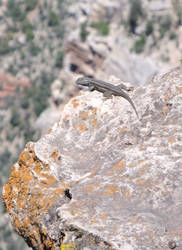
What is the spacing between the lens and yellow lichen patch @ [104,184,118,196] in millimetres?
4328

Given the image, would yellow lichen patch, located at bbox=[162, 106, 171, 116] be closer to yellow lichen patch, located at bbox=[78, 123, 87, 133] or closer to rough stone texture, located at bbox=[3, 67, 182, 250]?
rough stone texture, located at bbox=[3, 67, 182, 250]

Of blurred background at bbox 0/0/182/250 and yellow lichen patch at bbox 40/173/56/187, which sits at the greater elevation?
blurred background at bbox 0/0/182/250

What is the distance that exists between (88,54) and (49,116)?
13.2ft

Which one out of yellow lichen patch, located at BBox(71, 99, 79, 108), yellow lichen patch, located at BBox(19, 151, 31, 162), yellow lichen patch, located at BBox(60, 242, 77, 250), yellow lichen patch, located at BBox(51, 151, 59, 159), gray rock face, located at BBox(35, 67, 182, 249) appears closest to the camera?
yellow lichen patch, located at BBox(60, 242, 77, 250)

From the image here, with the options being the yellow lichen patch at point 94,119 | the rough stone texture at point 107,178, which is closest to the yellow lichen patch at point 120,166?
the rough stone texture at point 107,178

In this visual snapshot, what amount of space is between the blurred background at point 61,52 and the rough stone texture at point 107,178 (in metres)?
13.6

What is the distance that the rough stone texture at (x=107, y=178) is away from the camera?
388 centimetres

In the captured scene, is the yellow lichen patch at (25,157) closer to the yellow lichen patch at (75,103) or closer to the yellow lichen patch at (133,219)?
the yellow lichen patch at (75,103)

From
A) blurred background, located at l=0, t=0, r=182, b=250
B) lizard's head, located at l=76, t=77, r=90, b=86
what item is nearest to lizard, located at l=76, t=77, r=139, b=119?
lizard's head, located at l=76, t=77, r=90, b=86

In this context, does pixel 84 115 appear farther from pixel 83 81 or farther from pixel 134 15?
pixel 134 15

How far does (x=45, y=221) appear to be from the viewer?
4.32 meters

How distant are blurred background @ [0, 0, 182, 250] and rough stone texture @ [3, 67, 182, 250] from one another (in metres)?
13.6

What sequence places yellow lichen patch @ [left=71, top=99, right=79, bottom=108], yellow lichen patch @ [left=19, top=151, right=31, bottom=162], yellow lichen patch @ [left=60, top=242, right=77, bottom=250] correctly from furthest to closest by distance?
yellow lichen patch @ [left=71, top=99, right=79, bottom=108], yellow lichen patch @ [left=19, top=151, right=31, bottom=162], yellow lichen patch @ [left=60, top=242, right=77, bottom=250]

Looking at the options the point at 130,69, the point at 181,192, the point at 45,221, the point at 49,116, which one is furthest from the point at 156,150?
the point at 49,116
